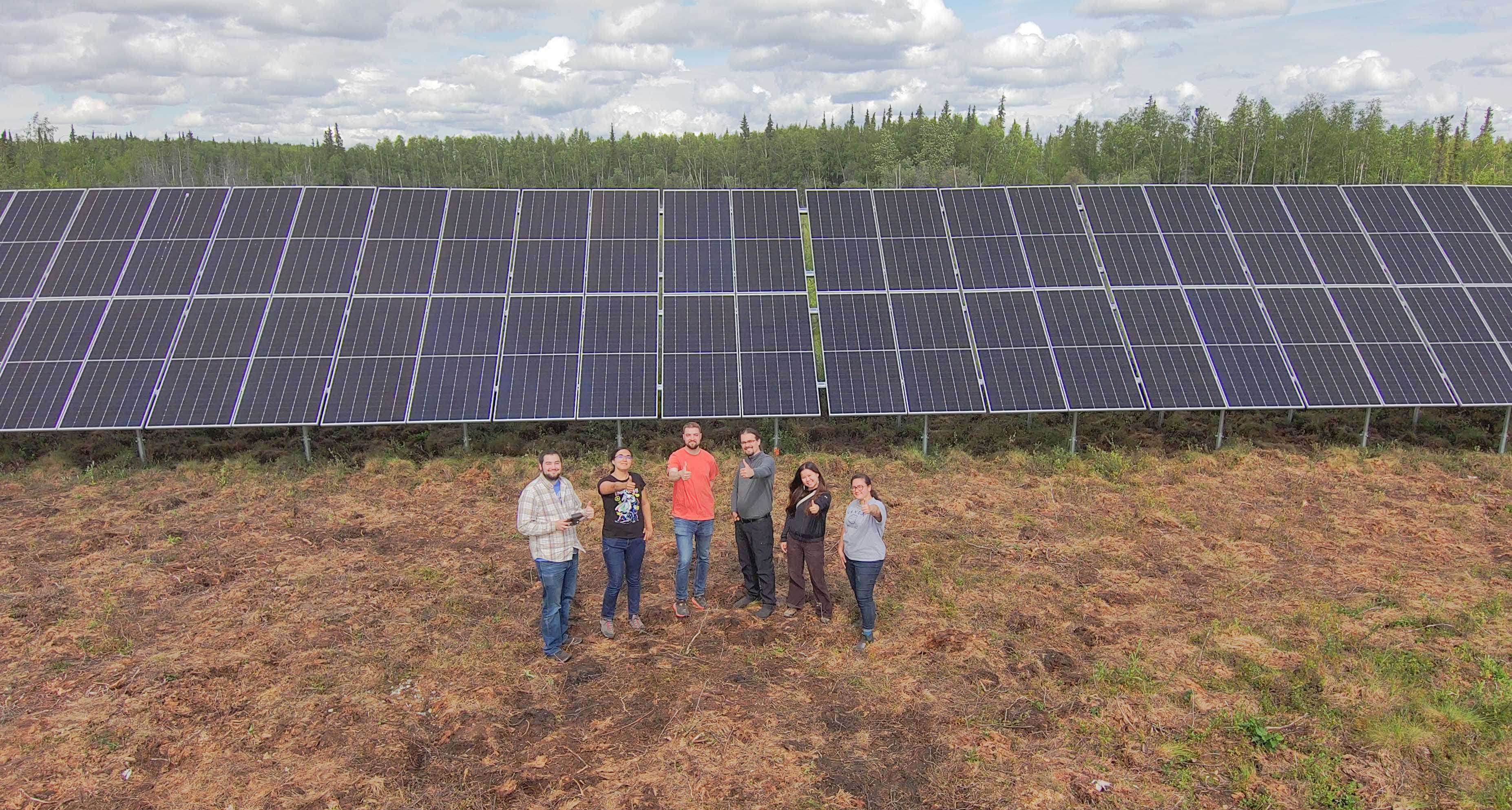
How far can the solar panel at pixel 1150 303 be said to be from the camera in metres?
15.3

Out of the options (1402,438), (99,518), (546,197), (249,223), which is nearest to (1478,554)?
(1402,438)

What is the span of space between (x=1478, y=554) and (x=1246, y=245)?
26.8 feet

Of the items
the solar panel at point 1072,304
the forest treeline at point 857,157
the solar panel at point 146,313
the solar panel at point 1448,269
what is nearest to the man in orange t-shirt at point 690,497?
the solar panel at point 1072,304

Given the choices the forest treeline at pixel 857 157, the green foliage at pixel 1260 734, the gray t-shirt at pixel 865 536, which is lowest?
the green foliage at pixel 1260 734

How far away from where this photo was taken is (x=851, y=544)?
28.5 ft

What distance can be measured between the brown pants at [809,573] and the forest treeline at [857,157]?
60.5 metres

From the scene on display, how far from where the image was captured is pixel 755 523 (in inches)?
371

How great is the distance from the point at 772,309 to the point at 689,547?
7.91m

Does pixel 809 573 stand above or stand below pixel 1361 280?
below

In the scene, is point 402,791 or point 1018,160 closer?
point 402,791

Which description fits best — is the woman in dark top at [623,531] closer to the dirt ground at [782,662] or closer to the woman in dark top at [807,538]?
the dirt ground at [782,662]

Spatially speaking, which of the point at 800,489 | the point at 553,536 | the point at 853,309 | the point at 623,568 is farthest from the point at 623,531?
the point at 853,309

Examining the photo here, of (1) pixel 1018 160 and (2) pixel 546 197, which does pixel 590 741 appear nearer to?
(2) pixel 546 197

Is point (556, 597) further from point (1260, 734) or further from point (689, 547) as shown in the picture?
point (1260, 734)
